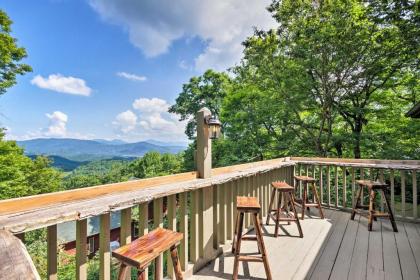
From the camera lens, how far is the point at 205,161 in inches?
98.9

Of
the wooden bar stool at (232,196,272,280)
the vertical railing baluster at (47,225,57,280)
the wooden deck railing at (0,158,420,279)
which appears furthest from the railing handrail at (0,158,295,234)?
the wooden bar stool at (232,196,272,280)

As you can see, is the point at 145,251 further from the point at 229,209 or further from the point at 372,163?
the point at 372,163

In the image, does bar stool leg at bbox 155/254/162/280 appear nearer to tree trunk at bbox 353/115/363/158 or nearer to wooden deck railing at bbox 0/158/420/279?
wooden deck railing at bbox 0/158/420/279

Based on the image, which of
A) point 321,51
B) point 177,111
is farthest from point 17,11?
point 321,51

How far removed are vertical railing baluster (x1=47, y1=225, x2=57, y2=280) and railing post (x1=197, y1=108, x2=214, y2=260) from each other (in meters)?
1.41

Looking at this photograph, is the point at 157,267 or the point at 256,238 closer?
the point at 157,267

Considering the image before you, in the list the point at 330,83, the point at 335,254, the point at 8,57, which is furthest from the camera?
the point at 8,57

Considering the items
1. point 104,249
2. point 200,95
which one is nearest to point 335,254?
point 104,249

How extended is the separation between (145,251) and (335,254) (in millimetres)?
2479

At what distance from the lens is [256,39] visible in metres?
9.30

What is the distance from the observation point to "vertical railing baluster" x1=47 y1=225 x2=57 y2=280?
1.27 m

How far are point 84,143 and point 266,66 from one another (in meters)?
221

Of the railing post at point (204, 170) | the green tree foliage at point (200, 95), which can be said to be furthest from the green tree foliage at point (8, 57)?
the railing post at point (204, 170)

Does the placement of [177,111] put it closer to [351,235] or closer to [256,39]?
[256,39]
